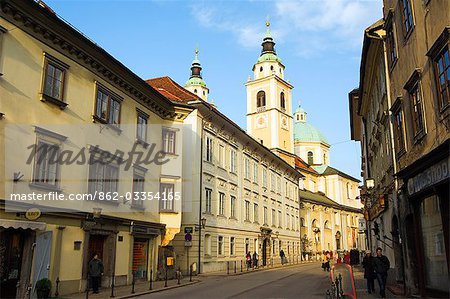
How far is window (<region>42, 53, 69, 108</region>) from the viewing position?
56.2 ft

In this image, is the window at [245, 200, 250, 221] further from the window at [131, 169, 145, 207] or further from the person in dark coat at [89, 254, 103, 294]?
the person in dark coat at [89, 254, 103, 294]

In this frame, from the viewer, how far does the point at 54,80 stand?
17.7m

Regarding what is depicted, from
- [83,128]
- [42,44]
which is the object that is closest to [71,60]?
[42,44]

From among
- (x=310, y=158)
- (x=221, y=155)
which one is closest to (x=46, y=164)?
(x=221, y=155)

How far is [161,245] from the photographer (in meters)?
25.2

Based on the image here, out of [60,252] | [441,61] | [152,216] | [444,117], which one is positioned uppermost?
[441,61]

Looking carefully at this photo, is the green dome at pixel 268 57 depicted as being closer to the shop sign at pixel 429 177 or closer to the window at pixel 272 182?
the window at pixel 272 182

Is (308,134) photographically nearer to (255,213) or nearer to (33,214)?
(255,213)

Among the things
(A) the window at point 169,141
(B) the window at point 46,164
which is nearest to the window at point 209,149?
(A) the window at point 169,141

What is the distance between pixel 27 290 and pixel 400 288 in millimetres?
14015

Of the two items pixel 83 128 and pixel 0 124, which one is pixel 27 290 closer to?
pixel 0 124

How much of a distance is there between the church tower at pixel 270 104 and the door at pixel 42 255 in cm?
5709

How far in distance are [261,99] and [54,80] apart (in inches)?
2391

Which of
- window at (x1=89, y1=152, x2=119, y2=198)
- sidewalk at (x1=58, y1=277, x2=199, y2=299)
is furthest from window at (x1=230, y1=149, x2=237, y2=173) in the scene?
window at (x1=89, y1=152, x2=119, y2=198)
